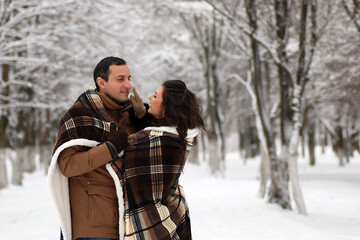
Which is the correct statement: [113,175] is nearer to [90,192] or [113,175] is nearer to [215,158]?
[90,192]

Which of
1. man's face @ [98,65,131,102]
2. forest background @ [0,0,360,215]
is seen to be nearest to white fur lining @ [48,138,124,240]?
man's face @ [98,65,131,102]

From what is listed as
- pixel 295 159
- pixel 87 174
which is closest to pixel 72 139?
pixel 87 174

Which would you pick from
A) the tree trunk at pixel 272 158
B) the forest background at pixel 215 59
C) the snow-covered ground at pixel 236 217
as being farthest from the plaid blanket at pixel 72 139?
the tree trunk at pixel 272 158

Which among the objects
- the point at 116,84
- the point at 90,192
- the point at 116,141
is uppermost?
the point at 116,84

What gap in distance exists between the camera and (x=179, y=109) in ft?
8.61

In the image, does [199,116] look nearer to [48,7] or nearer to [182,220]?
[182,220]

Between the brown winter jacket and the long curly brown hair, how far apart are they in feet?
1.74

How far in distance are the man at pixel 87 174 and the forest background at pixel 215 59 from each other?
240 inches

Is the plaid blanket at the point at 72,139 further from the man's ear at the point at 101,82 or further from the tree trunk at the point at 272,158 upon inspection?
the tree trunk at the point at 272,158

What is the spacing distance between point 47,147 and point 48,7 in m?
14.6

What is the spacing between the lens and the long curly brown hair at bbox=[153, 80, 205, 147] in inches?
101

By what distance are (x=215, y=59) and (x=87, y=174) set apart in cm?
1648

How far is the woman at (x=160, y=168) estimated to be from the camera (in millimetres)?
2396

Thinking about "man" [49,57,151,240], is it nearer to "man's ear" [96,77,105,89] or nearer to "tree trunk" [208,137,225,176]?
"man's ear" [96,77,105,89]
